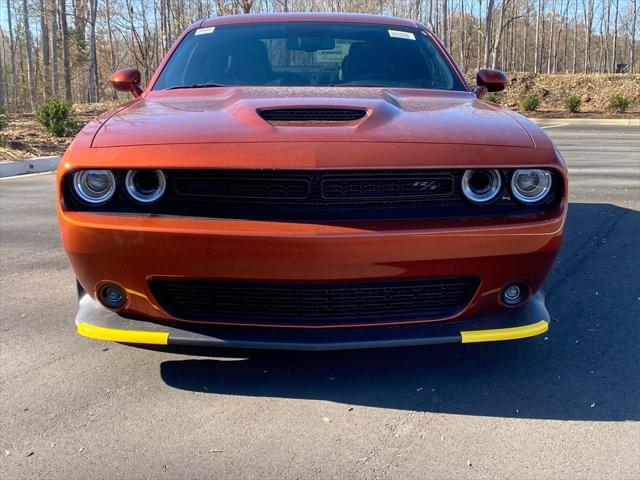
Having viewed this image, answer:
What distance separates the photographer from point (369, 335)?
2445 mm

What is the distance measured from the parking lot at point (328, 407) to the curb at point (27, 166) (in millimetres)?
6791

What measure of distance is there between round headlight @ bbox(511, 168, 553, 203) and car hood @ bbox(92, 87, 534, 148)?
12cm

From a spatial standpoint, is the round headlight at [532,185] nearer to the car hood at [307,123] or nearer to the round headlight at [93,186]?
the car hood at [307,123]

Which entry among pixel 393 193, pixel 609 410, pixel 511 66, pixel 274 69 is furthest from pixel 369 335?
pixel 511 66

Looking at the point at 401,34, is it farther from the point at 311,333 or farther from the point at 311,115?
the point at 311,333

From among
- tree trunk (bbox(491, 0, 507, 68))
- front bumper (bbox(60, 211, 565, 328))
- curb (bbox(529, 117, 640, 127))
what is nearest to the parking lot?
front bumper (bbox(60, 211, 565, 328))

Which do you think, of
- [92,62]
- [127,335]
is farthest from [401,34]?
[92,62]

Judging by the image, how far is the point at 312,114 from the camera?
2666mm

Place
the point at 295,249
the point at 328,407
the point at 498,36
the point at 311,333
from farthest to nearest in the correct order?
the point at 498,36 < the point at 328,407 < the point at 311,333 < the point at 295,249

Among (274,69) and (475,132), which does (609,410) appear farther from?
(274,69)

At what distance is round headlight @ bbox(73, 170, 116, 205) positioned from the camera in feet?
8.04

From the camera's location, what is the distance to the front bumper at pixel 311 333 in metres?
2.42

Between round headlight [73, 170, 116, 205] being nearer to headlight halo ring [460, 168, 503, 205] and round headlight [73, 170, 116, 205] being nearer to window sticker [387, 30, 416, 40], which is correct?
headlight halo ring [460, 168, 503, 205]

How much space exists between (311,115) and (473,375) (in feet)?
4.43
